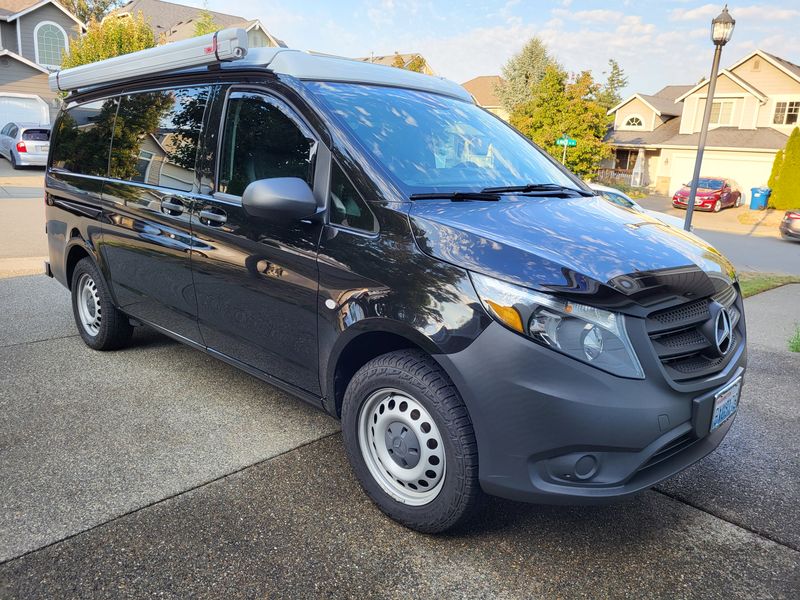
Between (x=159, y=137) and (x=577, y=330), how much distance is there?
2980mm

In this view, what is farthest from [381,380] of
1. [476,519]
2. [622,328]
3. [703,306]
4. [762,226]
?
[762,226]

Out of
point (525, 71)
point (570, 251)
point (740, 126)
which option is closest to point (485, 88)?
point (525, 71)

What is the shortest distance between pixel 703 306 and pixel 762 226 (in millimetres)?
27246

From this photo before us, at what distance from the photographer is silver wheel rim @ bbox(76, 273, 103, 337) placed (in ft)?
16.4

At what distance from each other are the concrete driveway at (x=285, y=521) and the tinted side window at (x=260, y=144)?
1.46 metres

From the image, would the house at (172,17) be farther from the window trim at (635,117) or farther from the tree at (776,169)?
the tree at (776,169)

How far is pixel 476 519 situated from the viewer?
298 cm

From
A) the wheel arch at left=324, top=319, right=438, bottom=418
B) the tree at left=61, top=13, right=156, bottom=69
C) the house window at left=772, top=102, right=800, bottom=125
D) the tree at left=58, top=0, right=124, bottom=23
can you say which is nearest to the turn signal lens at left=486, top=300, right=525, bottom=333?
the wheel arch at left=324, top=319, right=438, bottom=418

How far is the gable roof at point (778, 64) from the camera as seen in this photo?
35.3 meters

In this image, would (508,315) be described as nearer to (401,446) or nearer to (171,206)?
(401,446)

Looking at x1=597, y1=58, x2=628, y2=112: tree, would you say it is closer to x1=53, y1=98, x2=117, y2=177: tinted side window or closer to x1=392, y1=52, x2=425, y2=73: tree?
x1=392, y1=52, x2=425, y2=73: tree

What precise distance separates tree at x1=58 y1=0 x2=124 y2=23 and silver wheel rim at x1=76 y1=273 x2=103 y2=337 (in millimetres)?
55940

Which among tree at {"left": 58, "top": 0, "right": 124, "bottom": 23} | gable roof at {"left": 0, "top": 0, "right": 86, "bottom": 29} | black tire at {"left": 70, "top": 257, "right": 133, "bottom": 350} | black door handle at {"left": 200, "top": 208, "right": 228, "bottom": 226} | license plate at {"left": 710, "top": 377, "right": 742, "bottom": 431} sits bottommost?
black tire at {"left": 70, "top": 257, "right": 133, "bottom": 350}

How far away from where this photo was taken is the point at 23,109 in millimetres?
31984
